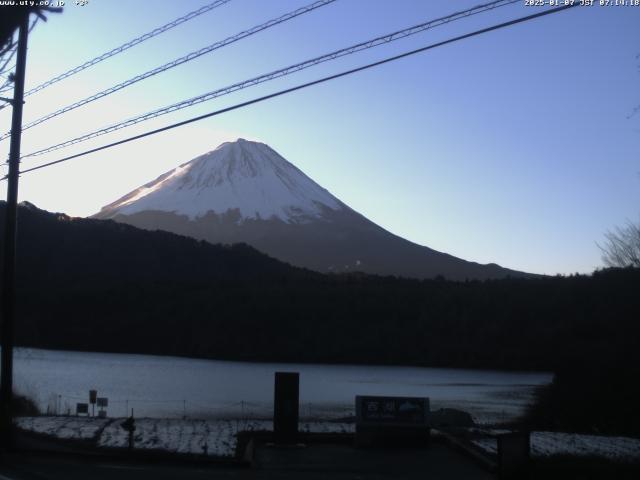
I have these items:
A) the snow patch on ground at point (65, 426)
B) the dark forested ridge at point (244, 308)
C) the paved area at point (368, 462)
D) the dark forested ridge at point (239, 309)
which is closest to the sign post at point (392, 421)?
the paved area at point (368, 462)

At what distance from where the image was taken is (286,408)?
19078 mm

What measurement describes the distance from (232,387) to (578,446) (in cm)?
3538

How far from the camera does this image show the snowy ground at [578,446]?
17.1 m

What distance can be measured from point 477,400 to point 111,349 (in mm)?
49308

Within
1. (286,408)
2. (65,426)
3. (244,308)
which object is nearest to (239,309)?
(244,308)

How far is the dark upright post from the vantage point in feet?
62.7

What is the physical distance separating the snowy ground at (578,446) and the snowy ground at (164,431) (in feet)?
15.3

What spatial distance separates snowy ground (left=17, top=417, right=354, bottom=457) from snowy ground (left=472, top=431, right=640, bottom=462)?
4.65 meters

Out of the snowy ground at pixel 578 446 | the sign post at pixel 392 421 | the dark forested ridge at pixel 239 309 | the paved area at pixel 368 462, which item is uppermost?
the dark forested ridge at pixel 239 309

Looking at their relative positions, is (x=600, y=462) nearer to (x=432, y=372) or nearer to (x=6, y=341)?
(x=6, y=341)

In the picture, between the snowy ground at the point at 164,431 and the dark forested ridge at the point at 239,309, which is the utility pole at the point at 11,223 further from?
the dark forested ridge at the point at 239,309

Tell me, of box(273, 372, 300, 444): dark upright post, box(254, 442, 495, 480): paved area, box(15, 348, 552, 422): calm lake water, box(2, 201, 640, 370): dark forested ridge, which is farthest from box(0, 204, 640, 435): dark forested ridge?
box(273, 372, 300, 444): dark upright post

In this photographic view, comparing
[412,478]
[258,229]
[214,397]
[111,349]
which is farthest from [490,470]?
[258,229]

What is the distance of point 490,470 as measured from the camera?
54.0 ft
